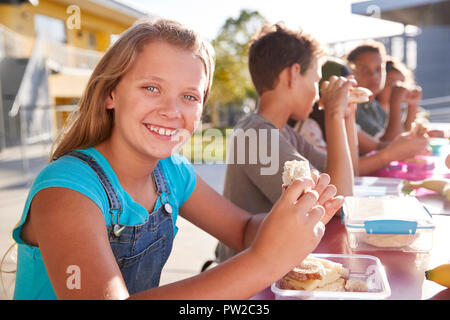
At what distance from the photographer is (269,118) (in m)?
1.65

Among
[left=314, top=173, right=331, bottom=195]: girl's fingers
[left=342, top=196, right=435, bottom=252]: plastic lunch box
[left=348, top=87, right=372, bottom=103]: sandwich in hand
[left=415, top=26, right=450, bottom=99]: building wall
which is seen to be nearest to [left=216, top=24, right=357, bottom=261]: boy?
[left=348, top=87, right=372, bottom=103]: sandwich in hand

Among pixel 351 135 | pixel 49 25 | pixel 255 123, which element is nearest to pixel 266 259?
pixel 255 123

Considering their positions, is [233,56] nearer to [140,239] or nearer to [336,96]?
[336,96]

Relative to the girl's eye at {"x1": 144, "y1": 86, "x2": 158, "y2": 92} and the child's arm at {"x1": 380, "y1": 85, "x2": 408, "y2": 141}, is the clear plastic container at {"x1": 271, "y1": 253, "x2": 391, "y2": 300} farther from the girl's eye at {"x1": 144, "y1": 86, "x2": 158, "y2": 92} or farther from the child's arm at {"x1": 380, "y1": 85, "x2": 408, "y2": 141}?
the child's arm at {"x1": 380, "y1": 85, "x2": 408, "y2": 141}

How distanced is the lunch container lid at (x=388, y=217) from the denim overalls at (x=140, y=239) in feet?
1.61

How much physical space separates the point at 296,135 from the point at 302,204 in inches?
46.9

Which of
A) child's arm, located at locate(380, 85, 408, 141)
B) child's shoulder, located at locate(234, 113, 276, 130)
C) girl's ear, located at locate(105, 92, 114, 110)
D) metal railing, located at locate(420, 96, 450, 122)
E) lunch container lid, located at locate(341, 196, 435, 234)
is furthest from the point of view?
metal railing, located at locate(420, 96, 450, 122)

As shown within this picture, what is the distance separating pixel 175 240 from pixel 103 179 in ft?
7.47

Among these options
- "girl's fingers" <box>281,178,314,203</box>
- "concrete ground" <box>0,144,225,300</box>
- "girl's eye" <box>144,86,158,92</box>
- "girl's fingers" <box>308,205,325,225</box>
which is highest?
"girl's eye" <box>144,86,158,92</box>

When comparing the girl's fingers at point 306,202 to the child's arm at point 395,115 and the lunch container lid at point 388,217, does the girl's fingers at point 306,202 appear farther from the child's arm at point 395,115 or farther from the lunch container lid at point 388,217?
the child's arm at point 395,115

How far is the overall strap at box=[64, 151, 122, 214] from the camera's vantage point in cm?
99

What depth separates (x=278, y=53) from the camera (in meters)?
1.67

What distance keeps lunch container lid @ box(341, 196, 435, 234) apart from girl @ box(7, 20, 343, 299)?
0.10 m

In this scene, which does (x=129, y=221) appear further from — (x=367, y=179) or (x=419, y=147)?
Answer: (x=419, y=147)
